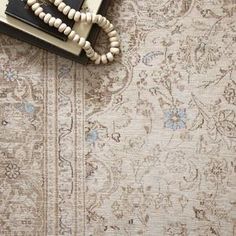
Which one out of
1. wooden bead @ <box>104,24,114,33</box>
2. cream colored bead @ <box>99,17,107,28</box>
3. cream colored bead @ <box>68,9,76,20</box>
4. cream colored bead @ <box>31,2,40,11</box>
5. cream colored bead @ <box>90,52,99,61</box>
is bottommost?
cream colored bead @ <box>90,52,99,61</box>

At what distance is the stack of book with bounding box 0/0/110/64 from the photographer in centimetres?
118

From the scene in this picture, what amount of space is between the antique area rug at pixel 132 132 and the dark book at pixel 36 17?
84 mm

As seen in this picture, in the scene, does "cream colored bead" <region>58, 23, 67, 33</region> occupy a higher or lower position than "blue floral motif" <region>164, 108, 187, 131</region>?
higher

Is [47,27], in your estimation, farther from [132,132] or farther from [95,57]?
[132,132]

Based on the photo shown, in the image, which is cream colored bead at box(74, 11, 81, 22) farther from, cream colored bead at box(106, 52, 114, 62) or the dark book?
cream colored bead at box(106, 52, 114, 62)

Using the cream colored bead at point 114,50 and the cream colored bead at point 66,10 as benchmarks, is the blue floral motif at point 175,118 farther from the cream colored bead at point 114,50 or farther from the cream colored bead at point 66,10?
the cream colored bead at point 66,10

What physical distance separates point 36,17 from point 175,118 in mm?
452

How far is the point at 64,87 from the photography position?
4.06ft

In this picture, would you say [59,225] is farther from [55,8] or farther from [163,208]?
[55,8]

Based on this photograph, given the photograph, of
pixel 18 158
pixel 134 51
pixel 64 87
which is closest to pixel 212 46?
pixel 134 51

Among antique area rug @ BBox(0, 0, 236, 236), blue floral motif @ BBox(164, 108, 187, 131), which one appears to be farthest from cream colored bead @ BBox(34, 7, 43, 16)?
blue floral motif @ BBox(164, 108, 187, 131)

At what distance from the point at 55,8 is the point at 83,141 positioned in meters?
0.36

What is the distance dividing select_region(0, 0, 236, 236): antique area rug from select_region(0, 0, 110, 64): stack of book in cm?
4

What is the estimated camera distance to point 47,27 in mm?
1181
